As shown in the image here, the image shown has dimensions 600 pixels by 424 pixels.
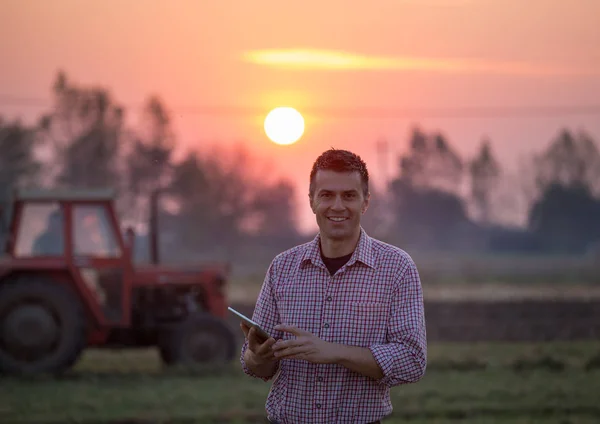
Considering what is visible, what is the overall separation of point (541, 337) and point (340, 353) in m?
14.0

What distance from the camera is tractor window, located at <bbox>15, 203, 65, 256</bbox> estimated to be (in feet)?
43.8

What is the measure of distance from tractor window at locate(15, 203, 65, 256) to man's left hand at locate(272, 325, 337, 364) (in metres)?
9.79

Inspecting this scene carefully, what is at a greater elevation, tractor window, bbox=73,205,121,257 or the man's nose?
the man's nose

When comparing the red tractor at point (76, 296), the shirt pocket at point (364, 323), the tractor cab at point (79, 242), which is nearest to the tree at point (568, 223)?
the red tractor at point (76, 296)

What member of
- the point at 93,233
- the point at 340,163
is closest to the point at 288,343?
the point at 340,163

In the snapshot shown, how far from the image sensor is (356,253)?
406cm

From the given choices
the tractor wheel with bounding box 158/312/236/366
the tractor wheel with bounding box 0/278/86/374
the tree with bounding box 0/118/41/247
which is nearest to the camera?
the tractor wheel with bounding box 0/278/86/374

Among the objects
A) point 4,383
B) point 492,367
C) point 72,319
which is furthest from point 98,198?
point 492,367

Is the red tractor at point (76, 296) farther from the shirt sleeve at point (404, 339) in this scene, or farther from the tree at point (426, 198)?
the tree at point (426, 198)

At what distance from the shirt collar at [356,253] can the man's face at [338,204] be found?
0.06 meters

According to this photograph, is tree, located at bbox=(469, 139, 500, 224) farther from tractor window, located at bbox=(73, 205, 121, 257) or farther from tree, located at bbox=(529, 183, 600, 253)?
tractor window, located at bbox=(73, 205, 121, 257)

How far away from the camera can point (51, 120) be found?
2381 inches

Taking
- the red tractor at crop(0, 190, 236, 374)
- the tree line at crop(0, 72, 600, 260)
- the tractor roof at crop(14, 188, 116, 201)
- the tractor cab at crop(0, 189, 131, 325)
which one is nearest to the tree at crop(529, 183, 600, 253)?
the tree line at crop(0, 72, 600, 260)

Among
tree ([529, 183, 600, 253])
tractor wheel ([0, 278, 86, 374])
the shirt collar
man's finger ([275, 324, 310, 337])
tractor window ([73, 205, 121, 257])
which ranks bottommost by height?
tree ([529, 183, 600, 253])
